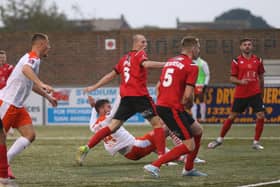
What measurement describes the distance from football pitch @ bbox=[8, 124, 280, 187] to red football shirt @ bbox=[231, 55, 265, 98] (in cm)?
112

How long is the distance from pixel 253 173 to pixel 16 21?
49.6 m

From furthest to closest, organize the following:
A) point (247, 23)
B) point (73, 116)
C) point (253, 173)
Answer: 1. point (247, 23)
2. point (73, 116)
3. point (253, 173)

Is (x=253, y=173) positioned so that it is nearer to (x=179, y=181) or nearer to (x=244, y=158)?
(x=179, y=181)

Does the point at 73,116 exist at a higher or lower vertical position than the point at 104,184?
lower

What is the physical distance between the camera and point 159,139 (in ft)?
48.9

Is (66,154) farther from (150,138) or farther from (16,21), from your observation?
(16,21)

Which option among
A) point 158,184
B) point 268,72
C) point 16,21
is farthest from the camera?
point 16,21

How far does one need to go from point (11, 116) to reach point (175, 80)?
2.25 m

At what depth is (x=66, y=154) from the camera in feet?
57.9

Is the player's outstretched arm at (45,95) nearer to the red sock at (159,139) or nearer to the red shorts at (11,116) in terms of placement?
the red shorts at (11,116)

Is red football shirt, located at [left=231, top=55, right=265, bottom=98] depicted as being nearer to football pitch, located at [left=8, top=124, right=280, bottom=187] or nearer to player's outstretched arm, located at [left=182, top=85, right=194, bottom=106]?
football pitch, located at [left=8, top=124, right=280, bottom=187]

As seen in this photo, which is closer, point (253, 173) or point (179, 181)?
point (179, 181)

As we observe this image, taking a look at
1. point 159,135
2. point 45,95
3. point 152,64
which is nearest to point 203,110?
point 159,135

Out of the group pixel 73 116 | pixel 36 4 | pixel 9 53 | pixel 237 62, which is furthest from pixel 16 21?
pixel 237 62
